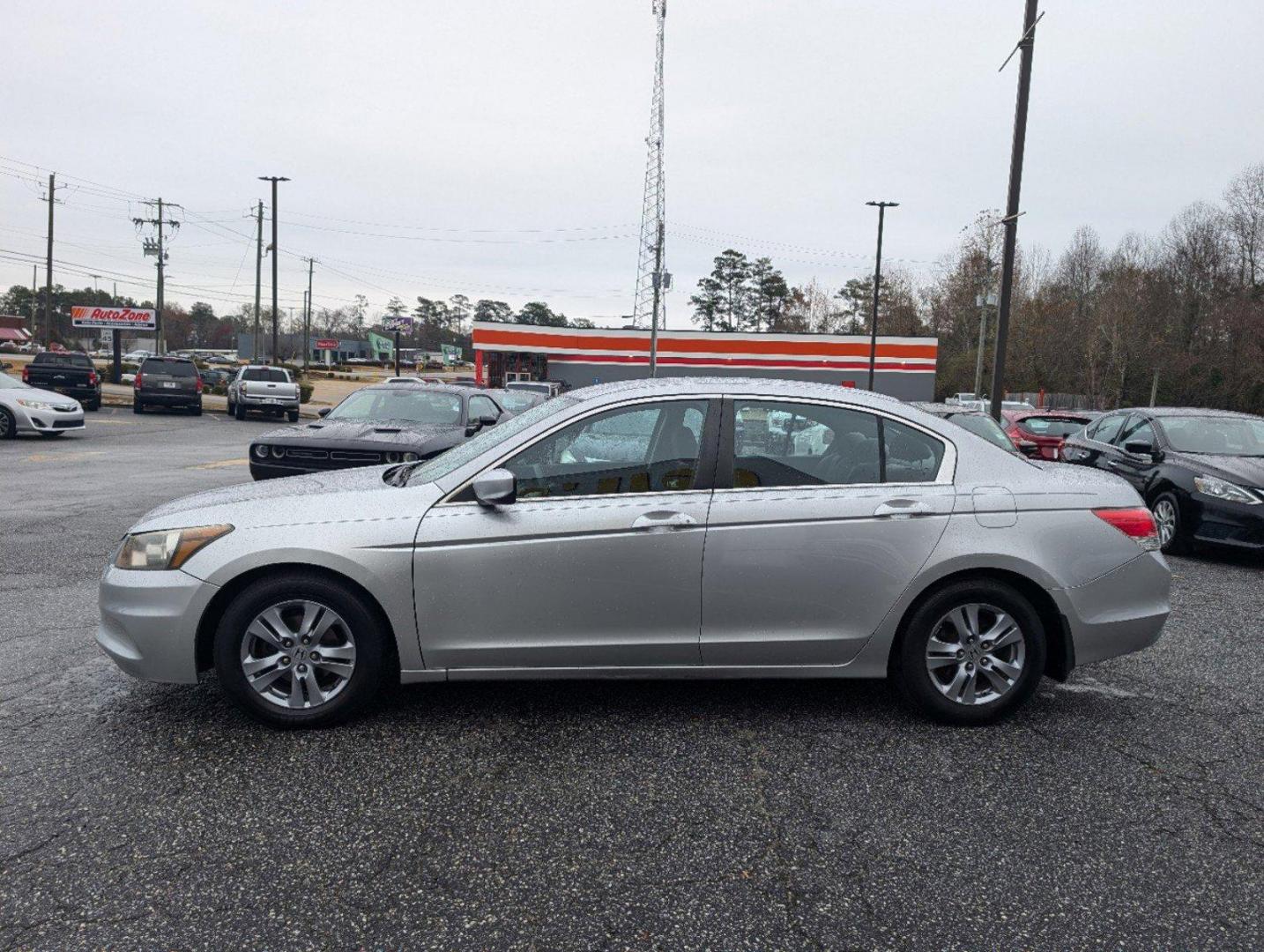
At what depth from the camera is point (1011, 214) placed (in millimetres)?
15602

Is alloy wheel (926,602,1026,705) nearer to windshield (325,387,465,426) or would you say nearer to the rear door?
the rear door

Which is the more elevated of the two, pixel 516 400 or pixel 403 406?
pixel 516 400

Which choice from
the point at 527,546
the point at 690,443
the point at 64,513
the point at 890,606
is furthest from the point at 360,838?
the point at 64,513

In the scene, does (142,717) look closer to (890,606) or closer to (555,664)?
(555,664)

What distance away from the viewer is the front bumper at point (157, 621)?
3748 mm

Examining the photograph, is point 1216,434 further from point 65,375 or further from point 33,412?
point 65,375

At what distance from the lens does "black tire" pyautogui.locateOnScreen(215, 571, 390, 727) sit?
3756mm

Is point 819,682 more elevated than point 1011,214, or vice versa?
point 1011,214

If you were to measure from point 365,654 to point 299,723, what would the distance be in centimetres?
44

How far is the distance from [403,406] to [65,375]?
2267 centimetres

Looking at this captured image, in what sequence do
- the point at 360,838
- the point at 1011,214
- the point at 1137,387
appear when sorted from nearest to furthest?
the point at 360,838 → the point at 1011,214 → the point at 1137,387

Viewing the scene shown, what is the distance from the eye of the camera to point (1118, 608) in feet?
13.5

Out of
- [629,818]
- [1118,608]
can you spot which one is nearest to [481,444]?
[629,818]

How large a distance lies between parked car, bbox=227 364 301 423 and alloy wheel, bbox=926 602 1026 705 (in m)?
29.1
